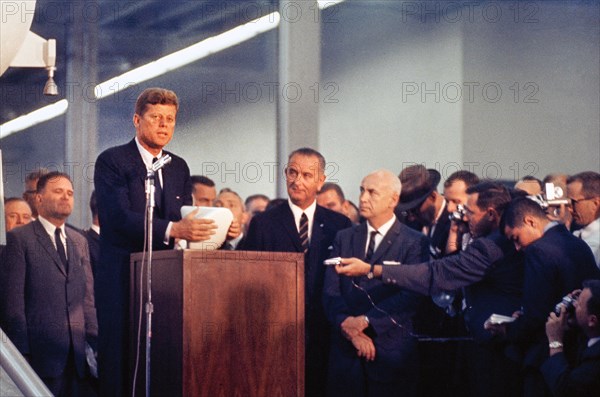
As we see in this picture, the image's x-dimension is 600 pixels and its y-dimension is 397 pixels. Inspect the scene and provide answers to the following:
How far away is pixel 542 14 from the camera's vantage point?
11500 millimetres

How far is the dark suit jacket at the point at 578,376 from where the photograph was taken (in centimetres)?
457

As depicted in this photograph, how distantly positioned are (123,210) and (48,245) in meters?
1.71

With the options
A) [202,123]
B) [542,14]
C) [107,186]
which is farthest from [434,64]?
[107,186]

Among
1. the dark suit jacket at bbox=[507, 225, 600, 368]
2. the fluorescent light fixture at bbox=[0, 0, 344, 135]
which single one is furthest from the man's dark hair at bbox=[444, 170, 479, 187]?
the fluorescent light fixture at bbox=[0, 0, 344, 135]

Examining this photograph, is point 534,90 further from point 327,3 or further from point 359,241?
point 359,241

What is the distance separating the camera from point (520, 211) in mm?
5555

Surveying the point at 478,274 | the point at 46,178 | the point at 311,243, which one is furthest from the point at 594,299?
the point at 46,178

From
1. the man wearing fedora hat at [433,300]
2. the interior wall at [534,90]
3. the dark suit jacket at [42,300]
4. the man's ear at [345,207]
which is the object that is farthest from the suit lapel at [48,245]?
the interior wall at [534,90]

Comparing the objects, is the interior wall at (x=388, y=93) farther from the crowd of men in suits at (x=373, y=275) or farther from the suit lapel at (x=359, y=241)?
the suit lapel at (x=359, y=241)

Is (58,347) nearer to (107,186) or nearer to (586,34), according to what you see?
(107,186)

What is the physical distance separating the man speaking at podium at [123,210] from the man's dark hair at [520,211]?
151cm

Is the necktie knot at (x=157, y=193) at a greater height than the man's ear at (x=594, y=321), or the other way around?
the necktie knot at (x=157, y=193)

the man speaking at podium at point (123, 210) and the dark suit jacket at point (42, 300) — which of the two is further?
the dark suit jacket at point (42, 300)

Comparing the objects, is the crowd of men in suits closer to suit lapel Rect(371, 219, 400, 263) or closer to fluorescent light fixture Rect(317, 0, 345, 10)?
suit lapel Rect(371, 219, 400, 263)
